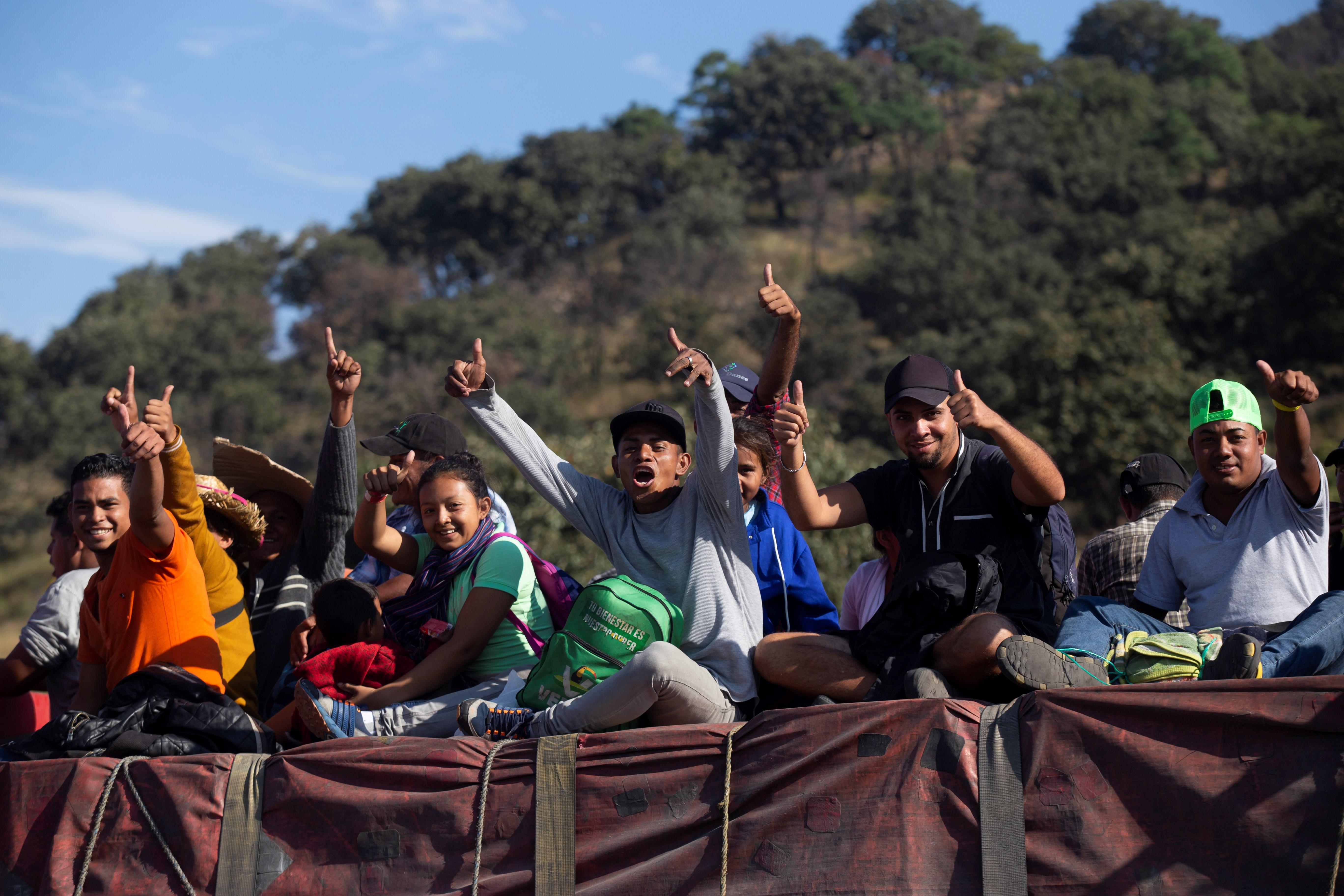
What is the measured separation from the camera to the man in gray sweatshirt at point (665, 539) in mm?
3387

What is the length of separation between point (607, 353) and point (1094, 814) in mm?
36281

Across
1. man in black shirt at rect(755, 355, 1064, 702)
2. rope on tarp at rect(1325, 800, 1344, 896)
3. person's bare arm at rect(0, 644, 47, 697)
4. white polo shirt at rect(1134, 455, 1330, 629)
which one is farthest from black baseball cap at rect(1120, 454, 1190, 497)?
person's bare arm at rect(0, 644, 47, 697)

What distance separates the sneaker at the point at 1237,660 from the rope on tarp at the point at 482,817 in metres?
1.96

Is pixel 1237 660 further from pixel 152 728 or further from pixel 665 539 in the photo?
pixel 152 728

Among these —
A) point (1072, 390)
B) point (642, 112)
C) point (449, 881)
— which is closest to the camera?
point (449, 881)

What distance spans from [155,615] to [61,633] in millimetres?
1058

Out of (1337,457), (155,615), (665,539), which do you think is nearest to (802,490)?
(665,539)

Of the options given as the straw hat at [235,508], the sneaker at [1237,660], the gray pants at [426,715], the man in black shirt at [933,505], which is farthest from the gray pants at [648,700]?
the straw hat at [235,508]

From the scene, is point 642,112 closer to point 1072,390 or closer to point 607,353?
point 607,353

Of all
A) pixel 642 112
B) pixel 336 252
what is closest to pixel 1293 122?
pixel 642 112

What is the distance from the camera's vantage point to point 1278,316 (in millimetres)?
26500

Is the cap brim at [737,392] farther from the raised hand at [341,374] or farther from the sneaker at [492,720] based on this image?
the sneaker at [492,720]

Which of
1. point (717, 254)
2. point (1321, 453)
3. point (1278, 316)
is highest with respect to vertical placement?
point (717, 254)

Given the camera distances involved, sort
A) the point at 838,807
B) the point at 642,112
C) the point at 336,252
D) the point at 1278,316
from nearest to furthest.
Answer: the point at 838,807 → the point at 1278,316 → the point at 336,252 → the point at 642,112
